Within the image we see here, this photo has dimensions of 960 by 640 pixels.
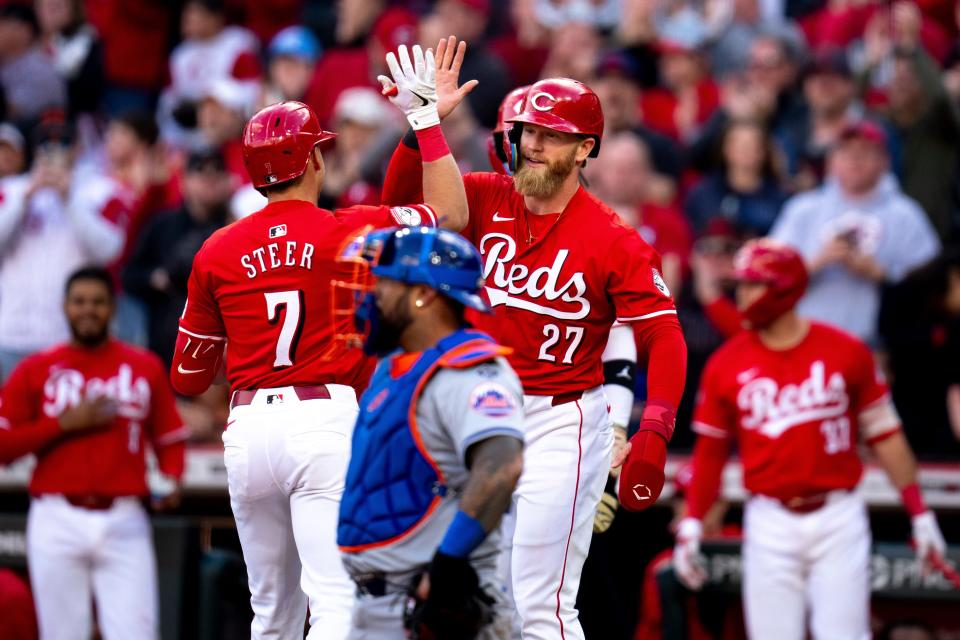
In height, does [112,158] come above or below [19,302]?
above

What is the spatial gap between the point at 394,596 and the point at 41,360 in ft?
15.7

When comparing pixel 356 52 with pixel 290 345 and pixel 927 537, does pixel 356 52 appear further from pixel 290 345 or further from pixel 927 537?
pixel 290 345

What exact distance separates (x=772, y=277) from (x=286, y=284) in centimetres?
347

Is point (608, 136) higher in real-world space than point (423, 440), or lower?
higher

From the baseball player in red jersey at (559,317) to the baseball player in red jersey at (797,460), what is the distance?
96.0 inches

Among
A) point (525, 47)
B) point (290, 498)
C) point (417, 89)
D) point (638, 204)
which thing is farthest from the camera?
point (525, 47)

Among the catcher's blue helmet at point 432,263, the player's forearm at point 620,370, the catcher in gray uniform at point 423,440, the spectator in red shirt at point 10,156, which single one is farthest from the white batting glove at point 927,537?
the spectator in red shirt at point 10,156

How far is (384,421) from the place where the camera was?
4469 millimetres

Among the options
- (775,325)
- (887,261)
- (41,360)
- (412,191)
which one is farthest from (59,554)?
(887,261)

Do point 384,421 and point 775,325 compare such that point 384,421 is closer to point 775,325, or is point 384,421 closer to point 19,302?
point 775,325

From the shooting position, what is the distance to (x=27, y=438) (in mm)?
8430

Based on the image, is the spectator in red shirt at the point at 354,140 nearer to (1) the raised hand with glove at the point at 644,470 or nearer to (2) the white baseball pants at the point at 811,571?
(2) the white baseball pants at the point at 811,571

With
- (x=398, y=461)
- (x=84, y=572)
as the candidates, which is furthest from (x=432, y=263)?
(x=84, y=572)

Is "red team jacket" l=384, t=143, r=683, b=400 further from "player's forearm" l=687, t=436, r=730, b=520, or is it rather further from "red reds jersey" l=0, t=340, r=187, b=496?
"red reds jersey" l=0, t=340, r=187, b=496
